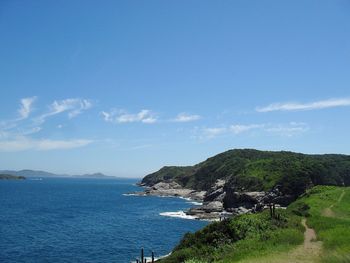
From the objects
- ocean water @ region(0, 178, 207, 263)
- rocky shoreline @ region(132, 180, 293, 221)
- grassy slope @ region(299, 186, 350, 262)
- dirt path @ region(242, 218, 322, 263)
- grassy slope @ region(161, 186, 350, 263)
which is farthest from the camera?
rocky shoreline @ region(132, 180, 293, 221)

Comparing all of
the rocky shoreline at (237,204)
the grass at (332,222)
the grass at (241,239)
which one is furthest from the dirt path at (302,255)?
the rocky shoreline at (237,204)

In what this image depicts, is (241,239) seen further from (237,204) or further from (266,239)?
(237,204)

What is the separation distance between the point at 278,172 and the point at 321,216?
89.0 meters

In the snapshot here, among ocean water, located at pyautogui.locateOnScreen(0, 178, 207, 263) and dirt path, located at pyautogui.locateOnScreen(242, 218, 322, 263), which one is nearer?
dirt path, located at pyautogui.locateOnScreen(242, 218, 322, 263)

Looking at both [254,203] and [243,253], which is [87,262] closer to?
[243,253]

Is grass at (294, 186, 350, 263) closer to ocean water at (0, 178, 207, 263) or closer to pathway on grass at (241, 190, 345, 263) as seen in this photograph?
pathway on grass at (241, 190, 345, 263)

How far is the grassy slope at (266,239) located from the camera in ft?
127

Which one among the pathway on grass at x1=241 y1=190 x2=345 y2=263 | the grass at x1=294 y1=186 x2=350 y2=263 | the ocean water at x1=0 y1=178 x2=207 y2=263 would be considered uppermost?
the grass at x1=294 y1=186 x2=350 y2=263

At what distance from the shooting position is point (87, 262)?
63.2 meters

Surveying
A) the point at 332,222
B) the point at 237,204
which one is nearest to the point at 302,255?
the point at 332,222

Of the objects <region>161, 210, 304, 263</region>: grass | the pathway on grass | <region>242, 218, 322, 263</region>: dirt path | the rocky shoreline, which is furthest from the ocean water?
<region>242, 218, 322, 263</region>: dirt path

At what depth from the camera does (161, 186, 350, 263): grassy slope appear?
38844 millimetres

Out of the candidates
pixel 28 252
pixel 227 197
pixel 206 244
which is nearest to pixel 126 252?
pixel 28 252

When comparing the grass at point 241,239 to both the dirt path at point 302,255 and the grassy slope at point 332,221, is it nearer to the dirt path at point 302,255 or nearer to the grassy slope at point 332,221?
the dirt path at point 302,255
